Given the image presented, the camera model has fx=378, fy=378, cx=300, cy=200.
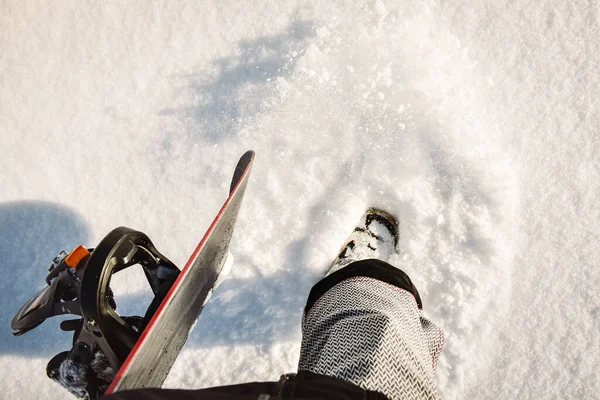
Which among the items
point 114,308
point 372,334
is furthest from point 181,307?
point 372,334

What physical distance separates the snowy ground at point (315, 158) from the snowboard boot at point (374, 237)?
4cm

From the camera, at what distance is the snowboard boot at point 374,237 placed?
159 centimetres

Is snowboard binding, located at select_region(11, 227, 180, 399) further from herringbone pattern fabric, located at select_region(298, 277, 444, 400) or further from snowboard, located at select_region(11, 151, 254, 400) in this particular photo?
herringbone pattern fabric, located at select_region(298, 277, 444, 400)

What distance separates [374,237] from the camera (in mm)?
1607

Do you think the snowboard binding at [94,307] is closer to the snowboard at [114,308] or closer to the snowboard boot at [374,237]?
the snowboard at [114,308]

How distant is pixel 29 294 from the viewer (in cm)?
170

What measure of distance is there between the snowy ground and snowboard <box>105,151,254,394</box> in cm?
33

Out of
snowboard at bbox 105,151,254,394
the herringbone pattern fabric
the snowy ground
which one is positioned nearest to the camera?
the herringbone pattern fabric

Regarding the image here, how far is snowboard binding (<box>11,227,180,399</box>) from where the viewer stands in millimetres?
1012

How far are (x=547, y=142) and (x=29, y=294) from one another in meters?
2.34

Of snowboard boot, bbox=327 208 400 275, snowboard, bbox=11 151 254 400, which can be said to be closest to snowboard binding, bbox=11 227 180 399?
snowboard, bbox=11 151 254 400

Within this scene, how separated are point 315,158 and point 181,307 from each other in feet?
2.70

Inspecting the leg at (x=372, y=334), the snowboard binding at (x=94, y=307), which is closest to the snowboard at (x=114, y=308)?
the snowboard binding at (x=94, y=307)

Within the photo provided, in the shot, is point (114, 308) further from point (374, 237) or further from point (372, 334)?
point (374, 237)
